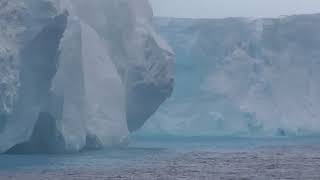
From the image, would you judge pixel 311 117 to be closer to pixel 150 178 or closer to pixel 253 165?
pixel 253 165

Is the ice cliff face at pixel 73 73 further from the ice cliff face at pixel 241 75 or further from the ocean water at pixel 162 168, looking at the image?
the ice cliff face at pixel 241 75

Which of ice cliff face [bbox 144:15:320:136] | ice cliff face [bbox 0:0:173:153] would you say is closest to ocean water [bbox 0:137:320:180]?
ice cliff face [bbox 0:0:173:153]

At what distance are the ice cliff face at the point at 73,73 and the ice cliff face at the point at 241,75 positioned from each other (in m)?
16.0

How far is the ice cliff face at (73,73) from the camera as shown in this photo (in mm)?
23922

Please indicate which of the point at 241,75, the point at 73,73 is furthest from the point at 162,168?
the point at 241,75

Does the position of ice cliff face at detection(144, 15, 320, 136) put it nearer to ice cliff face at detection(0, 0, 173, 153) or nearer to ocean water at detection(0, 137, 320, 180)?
ice cliff face at detection(0, 0, 173, 153)

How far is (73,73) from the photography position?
26391 mm

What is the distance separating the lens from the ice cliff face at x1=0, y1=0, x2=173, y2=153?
23.9 m

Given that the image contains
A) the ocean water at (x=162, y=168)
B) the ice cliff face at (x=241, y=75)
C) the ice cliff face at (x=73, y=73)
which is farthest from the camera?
the ice cliff face at (x=241, y=75)

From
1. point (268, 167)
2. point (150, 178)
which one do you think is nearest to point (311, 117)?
point (268, 167)

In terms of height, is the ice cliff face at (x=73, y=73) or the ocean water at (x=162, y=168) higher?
the ice cliff face at (x=73, y=73)

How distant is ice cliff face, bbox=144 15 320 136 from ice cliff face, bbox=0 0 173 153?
15961 millimetres

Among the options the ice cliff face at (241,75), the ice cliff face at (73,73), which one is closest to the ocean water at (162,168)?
the ice cliff face at (73,73)

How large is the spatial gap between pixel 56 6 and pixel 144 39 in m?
8.79
